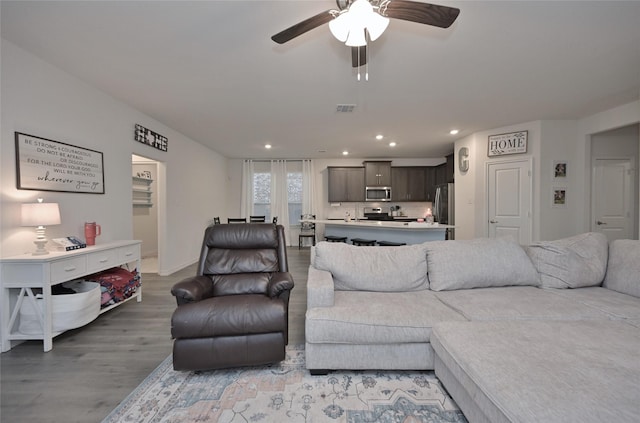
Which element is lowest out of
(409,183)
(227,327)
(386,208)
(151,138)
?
Result: (227,327)

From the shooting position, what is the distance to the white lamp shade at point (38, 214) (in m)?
2.13

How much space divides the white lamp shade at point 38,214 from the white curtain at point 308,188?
5.54 meters

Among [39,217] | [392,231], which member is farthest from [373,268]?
[39,217]

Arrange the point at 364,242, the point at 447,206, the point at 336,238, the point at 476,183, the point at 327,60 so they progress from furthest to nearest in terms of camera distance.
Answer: the point at 447,206
the point at 336,238
the point at 476,183
the point at 364,242
the point at 327,60

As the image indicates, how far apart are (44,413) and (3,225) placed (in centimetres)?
161

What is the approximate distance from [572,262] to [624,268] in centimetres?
34

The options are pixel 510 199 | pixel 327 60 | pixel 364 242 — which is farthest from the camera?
pixel 364 242

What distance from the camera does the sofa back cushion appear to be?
2.19m

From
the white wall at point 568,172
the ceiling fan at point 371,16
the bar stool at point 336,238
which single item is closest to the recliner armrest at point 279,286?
the ceiling fan at point 371,16

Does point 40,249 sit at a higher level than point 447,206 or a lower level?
lower

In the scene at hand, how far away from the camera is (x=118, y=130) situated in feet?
11.0

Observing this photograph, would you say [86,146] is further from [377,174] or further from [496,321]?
[377,174]

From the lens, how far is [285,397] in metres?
1.60

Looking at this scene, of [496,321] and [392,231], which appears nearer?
[496,321]
